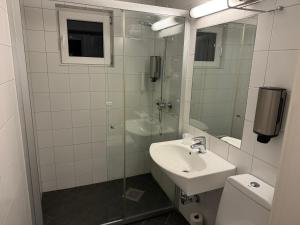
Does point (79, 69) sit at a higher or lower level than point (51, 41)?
lower

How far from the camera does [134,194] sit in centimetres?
232

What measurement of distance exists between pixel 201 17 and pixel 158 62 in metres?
0.66

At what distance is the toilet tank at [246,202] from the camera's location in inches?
41.3

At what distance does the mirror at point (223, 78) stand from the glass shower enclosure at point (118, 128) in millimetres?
257

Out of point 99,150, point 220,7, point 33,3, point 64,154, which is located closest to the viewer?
point 220,7

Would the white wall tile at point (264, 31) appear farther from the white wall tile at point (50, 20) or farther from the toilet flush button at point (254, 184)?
the white wall tile at point (50, 20)

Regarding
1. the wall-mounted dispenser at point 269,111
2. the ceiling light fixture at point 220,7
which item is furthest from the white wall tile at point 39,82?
the wall-mounted dispenser at point 269,111

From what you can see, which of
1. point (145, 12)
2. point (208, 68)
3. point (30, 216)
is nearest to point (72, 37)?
point (145, 12)

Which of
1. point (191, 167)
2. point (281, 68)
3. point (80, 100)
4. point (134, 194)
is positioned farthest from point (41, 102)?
point (281, 68)

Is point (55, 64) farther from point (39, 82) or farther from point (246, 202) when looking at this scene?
point (246, 202)

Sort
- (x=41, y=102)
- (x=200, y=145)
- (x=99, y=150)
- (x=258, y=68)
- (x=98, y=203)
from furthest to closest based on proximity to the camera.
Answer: (x=99, y=150) < (x=98, y=203) < (x=41, y=102) < (x=200, y=145) < (x=258, y=68)

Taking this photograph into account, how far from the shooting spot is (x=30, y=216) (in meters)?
1.44

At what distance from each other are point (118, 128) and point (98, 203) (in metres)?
0.85

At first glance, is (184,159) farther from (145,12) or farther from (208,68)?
(145,12)
